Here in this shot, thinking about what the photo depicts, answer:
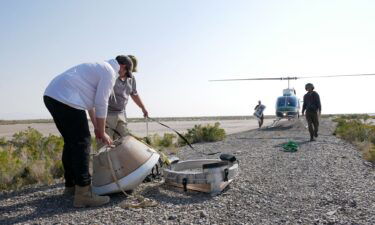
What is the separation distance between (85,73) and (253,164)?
15.6 ft

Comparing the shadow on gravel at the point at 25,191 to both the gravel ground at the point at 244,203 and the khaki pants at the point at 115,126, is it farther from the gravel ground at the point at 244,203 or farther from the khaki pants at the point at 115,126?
the khaki pants at the point at 115,126

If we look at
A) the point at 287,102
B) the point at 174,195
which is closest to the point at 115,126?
the point at 174,195

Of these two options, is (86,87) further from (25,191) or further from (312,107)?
(312,107)

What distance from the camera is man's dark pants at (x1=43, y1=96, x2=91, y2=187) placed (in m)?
5.09

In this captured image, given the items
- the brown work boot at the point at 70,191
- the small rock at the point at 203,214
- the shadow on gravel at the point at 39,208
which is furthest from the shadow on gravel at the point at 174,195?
the shadow on gravel at the point at 39,208

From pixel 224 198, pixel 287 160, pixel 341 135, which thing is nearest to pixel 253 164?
pixel 287 160

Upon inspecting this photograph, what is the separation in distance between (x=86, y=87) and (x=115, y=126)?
166 centimetres

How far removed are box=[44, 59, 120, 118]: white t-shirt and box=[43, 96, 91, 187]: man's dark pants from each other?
89mm

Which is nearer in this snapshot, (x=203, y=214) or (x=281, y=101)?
(x=203, y=214)

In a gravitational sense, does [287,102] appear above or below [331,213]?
above

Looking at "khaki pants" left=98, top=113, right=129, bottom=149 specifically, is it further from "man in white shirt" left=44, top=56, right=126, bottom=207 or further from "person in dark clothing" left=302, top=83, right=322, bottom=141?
"person in dark clothing" left=302, top=83, right=322, bottom=141

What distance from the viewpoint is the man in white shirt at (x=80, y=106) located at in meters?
5.07

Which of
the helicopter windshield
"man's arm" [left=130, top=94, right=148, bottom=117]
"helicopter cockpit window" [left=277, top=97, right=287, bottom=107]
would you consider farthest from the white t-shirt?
"helicopter cockpit window" [left=277, top=97, right=287, bottom=107]

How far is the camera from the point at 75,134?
16.8 feet
